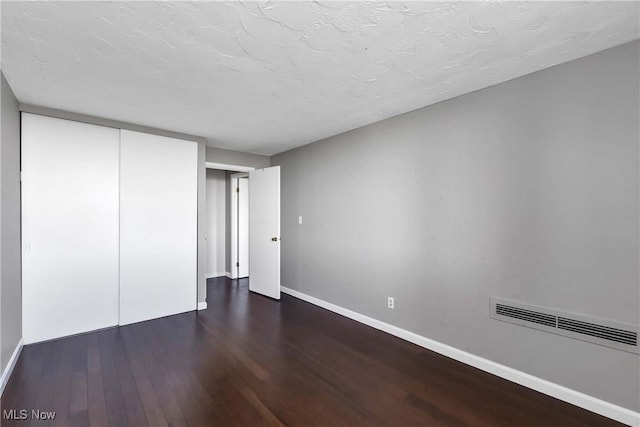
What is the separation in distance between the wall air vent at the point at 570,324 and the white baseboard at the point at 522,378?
0.38 meters

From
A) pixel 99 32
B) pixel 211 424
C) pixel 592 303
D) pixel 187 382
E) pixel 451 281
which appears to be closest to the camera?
pixel 99 32

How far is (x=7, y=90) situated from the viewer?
2.28 metres

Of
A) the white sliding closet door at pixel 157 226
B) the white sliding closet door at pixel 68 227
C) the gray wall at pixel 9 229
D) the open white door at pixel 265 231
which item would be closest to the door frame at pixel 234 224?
the open white door at pixel 265 231

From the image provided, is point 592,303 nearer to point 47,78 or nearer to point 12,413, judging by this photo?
point 12,413

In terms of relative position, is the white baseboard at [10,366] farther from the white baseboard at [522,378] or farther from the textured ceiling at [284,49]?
the white baseboard at [522,378]

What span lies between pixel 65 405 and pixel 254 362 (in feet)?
4.26

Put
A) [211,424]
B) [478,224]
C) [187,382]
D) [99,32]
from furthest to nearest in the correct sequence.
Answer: [478,224]
[187,382]
[211,424]
[99,32]

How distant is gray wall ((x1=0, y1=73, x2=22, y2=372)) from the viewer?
7.05 feet

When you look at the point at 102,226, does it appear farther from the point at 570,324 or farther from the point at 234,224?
the point at 570,324

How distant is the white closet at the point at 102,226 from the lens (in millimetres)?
2789

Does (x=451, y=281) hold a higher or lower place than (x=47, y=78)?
lower

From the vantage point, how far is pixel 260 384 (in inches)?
84.5

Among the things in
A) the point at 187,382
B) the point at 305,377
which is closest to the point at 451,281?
the point at 305,377

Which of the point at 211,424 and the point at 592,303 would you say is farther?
the point at 592,303
